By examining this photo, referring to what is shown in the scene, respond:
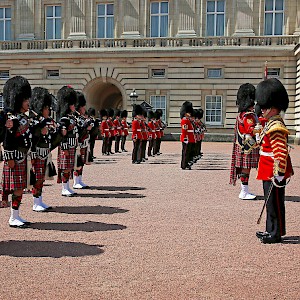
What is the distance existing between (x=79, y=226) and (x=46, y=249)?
3.67 feet

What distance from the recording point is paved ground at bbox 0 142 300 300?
14.1 feet

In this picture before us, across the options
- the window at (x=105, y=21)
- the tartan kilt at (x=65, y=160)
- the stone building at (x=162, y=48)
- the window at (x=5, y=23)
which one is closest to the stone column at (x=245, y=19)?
the stone building at (x=162, y=48)

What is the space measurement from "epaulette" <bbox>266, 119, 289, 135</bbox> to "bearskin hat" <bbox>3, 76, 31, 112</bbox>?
2.67 metres

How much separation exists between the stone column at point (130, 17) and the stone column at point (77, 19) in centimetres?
213

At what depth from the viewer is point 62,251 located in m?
5.41

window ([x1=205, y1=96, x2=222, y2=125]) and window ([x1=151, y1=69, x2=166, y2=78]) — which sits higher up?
window ([x1=151, y1=69, x2=166, y2=78])

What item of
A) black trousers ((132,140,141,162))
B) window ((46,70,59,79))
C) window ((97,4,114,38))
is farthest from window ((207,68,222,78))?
black trousers ((132,140,141,162))

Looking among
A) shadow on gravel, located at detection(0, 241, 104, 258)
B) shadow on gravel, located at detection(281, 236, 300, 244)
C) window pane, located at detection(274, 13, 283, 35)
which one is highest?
window pane, located at detection(274, 13, 283, 35)

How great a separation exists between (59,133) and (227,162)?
29.5 ft

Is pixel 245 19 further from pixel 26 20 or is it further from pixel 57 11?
pixel 26 20

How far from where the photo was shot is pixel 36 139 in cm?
671

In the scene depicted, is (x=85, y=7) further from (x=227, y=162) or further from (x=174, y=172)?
(x=174, y=172)

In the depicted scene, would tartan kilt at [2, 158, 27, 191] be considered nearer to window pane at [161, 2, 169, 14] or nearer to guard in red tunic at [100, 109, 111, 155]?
guard in red tunic at [100, 109, 111, 155]

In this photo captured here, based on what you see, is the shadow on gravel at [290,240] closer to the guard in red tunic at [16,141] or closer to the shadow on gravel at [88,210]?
the shadow on gravel at [88,210]
